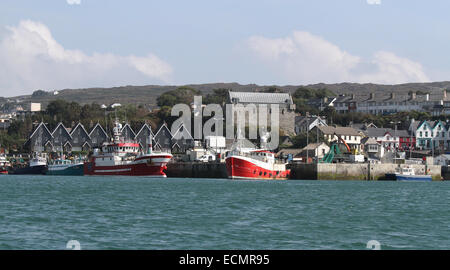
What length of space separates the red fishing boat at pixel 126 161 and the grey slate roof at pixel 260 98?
43.1m

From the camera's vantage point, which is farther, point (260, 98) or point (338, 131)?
point (260, 98)

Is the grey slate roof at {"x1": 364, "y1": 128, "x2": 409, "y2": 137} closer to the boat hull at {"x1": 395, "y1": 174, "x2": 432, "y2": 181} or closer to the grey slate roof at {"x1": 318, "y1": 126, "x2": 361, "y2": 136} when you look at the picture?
the grey slate roof at {"x1": 318, "y1": 126, "x2": 361, "y2": 136}

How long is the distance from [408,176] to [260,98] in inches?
2375

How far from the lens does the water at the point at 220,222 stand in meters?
22.5

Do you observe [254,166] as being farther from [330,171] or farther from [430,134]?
[430,134]

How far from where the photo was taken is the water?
22547mm

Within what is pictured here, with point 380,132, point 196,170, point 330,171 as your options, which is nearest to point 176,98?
point 380,132

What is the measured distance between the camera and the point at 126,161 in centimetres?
8325

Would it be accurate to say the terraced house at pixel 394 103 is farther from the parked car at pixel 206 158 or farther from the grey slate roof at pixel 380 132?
the parked car at pixel 206 158

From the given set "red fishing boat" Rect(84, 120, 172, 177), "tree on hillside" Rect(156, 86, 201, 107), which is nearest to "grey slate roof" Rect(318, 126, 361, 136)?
"red fishing boat" Rect(84, 120, 172, 177)

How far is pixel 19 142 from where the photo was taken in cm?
13012

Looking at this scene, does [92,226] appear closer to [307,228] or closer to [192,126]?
[307,228]

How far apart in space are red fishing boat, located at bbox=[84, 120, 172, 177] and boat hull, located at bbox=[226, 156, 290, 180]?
9.98m

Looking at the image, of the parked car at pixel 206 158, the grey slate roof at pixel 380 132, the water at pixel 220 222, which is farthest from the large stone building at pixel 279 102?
the water at pixel 220 222
